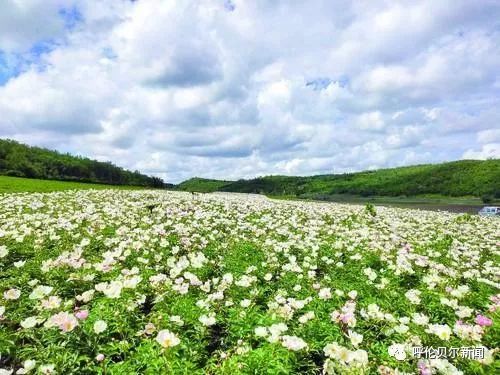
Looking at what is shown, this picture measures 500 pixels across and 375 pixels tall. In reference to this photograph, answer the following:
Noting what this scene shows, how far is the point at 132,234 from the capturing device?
398 inches

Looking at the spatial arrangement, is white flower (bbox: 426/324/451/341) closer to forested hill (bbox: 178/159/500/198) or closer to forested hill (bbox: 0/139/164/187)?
forested hill (bbox: 0/139/164/187)

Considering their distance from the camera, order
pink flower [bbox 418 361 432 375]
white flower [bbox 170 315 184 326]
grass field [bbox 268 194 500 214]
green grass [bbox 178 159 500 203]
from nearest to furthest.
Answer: pink flower [bbox 418 361 432 375]
white flower [bbox 170 315 184 326]
grass field [bbox 268 194 500 214]
green grass [bbox 178 159 500 203]

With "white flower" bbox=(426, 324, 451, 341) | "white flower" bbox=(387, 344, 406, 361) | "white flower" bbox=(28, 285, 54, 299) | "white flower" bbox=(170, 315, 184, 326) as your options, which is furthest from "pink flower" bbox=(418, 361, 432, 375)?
"white flower" bbox=(28, 285, 54, 299)

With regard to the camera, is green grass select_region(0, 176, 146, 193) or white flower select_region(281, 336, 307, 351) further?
green grass select_region(0, 176, 146, 193)

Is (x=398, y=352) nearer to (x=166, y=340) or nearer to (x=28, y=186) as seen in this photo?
(x=166, y=340)

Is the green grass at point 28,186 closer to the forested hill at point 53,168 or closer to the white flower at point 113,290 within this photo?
the white flower at point 113,290

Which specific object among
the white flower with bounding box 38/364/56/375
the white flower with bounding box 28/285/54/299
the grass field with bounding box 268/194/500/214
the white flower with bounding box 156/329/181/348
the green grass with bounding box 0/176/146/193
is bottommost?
the grass field with bounding box 268/194/500/214

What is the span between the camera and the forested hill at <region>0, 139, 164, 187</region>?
7956 cm

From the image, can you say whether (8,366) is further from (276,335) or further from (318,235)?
(318,235)

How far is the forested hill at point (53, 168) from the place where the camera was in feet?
261

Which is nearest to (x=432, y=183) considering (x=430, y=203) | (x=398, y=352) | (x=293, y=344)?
(x=430, y=203)

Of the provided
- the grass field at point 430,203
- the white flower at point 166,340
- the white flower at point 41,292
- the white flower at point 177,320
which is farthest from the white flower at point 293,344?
the grass field at point 430,203

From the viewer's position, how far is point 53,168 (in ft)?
291

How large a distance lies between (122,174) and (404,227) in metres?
108
